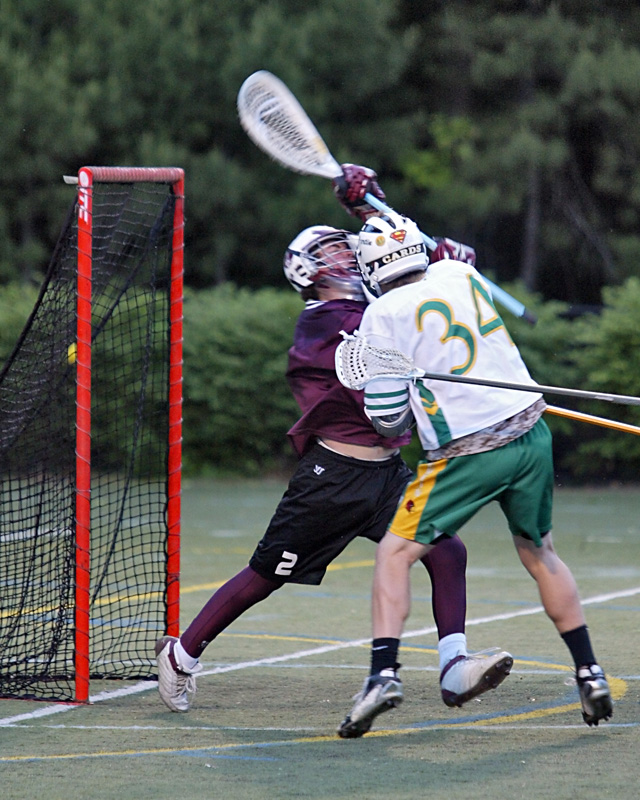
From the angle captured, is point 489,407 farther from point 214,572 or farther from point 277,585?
point 214,572

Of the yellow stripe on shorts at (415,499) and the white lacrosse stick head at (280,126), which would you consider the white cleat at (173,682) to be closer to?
the yellow stripe on shorts at (415,499)

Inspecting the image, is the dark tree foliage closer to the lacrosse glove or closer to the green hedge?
the green hedge

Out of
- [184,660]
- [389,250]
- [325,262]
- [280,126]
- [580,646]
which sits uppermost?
[280,126]

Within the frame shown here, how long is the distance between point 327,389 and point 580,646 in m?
1.39

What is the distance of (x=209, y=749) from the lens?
507 cm

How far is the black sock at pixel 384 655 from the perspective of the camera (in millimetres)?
5098

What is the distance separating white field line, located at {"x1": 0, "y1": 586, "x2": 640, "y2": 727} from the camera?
574 cm

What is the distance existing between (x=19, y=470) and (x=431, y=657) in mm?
2238

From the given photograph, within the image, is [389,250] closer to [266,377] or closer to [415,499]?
[415,499]

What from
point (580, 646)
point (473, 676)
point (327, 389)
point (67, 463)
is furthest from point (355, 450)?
point (67, 463)

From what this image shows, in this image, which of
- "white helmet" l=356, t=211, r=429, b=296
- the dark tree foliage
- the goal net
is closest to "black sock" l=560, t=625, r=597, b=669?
"white helmet" l=356, t=211, r=429, b=296

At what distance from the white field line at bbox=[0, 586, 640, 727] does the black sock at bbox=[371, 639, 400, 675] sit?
1.41 meters

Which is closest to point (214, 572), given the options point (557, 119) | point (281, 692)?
point (281, 692)

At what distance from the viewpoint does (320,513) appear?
5.62 meters
